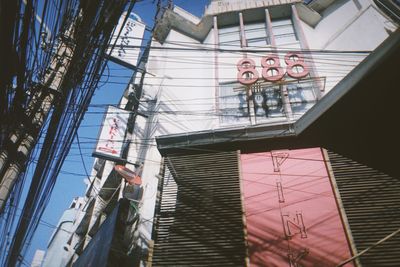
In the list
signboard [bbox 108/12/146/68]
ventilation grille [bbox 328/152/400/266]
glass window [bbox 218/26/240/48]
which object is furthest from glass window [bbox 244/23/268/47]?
ventilation grille [bbox 328/152/400/266]

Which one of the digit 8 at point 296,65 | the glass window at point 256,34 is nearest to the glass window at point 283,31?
the glass window at point 256,34

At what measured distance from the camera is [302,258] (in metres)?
6.69

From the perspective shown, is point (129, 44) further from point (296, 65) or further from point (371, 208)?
point (371, 208)

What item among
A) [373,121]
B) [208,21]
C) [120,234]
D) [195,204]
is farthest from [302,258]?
[208,21]

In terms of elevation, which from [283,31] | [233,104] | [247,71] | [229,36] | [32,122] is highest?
[229,36]

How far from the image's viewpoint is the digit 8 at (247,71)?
39.7ft

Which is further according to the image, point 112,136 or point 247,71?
point 247,71

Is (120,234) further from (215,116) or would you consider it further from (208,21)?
(208,21)

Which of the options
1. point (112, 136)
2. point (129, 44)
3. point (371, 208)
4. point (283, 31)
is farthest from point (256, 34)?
Result: point (371, 208)

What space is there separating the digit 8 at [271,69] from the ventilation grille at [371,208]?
16.9 ft

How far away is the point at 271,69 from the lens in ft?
41.1

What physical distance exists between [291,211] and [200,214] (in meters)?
2.54

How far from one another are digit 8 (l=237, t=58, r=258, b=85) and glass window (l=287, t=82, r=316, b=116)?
5.78 feet

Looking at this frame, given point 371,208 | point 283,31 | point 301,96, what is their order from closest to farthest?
1. point 371,208
2. point 301,96
3. point 283,31
